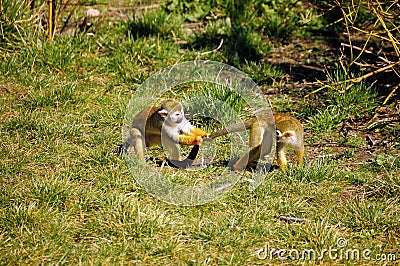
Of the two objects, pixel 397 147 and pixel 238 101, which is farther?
pixel 238 101

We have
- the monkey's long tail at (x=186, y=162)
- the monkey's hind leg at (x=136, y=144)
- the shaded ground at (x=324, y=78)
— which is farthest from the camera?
the shaded ground at (x=324, y=78)

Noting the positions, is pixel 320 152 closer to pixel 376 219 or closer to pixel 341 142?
pixel 341 142

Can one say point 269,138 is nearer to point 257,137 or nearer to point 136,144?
point 257,137

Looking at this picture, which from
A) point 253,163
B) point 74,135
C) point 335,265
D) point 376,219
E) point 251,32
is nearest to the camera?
point 335,265

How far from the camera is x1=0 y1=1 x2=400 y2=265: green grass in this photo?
155 inches

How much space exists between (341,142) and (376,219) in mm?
1365

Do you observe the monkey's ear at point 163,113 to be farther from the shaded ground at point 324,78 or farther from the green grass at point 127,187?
the shaded ground at point 324,78

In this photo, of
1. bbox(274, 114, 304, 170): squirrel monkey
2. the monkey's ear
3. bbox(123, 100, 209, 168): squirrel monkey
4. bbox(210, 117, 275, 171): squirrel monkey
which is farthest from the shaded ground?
the monkey's ear

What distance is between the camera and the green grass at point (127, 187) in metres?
3.93

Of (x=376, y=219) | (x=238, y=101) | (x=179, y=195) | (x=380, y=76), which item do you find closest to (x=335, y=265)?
(x=376, y=219)

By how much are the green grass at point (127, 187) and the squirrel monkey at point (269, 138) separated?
0.51ft

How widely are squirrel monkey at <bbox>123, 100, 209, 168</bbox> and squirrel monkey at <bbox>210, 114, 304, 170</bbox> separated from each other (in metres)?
0.35

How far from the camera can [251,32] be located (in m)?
7.30

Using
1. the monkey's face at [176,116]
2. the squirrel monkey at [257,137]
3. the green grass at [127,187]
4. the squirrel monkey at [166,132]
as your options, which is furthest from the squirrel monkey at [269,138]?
the monkey's face at [176,116]
